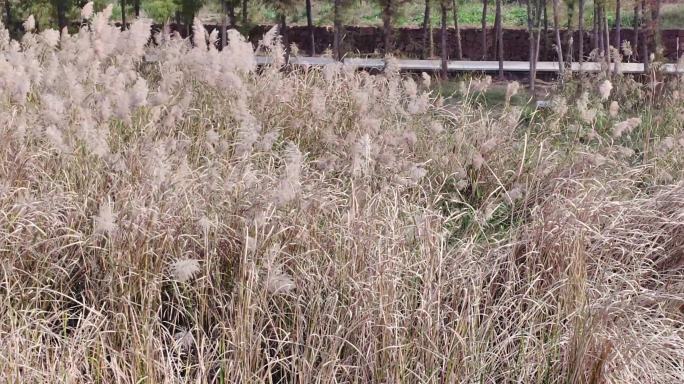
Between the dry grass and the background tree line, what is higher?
the background tree line

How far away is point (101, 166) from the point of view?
13.6ft

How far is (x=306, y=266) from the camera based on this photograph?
11.9ft

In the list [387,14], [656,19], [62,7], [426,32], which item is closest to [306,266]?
[656,19]

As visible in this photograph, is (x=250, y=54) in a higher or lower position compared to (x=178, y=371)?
higher

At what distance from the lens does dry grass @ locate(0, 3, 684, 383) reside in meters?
3.25

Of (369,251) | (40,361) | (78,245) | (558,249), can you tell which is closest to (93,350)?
(40,361)

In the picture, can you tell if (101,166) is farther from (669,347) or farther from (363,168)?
(669,347)

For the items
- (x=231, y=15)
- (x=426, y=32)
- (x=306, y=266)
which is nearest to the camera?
(x=306, y=266)

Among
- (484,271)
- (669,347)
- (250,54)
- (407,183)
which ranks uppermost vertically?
(250,54)

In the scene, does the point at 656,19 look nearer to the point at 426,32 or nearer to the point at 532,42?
the point at 532,42

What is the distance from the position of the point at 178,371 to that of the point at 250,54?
2326 mm

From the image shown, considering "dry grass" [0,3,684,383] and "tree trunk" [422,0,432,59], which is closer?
"dry grass" [0,3,684,383]

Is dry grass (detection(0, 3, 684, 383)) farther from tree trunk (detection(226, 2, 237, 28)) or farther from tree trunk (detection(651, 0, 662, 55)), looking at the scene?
tree trunk (detection(226, 2, 237, 28))

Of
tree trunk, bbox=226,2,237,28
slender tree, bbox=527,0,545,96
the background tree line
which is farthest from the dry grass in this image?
tree trunk, bbox=226,2,237,28
